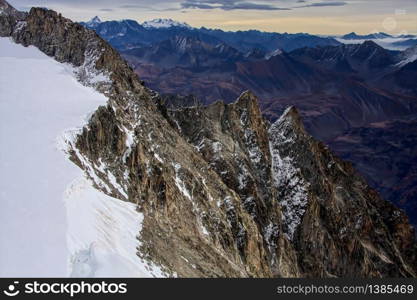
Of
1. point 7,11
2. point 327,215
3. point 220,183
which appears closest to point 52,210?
point 220,183

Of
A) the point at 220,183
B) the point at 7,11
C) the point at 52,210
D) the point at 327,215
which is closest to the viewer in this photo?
the point at 52,210

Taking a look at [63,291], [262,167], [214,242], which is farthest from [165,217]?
A: [262,167]

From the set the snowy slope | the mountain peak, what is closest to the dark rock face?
the snowy slope

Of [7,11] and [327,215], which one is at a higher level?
[7,11]

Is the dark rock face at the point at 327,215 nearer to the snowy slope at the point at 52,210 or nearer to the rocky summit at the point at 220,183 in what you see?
the rocky summit at the point at 220,183

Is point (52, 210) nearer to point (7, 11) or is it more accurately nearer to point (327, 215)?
point (327, 215)

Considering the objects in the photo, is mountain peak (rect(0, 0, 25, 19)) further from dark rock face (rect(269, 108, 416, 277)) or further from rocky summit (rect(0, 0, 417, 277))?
dark rock face (rect(269, 108, 416, 277))

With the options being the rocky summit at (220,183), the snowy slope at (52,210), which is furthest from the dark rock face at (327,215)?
the snowy slope at (52,210)
